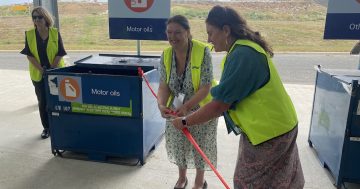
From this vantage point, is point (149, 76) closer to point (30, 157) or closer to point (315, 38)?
point (30, 157)

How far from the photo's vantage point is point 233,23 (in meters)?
1.56

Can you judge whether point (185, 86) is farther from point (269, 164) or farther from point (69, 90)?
point (69, 90)

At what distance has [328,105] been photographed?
315 cm

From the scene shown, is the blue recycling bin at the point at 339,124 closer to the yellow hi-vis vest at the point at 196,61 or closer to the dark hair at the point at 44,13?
the yellow hi-vis vest at the point at 196,61

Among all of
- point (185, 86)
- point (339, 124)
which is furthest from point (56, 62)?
point (339, 124)

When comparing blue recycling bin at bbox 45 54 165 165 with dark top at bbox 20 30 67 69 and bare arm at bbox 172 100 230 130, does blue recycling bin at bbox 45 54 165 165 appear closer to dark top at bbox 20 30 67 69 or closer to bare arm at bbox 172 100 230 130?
dark top at bbox 20 30 67 69

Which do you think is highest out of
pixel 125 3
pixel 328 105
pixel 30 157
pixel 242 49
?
pixel 125 3

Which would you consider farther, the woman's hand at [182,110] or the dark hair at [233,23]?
the woman's hand at [182,110]

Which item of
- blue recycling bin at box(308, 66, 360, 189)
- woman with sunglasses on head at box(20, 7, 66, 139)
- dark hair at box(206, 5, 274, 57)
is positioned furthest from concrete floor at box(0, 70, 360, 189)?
dark hair at box(206, 5, 274, 57)

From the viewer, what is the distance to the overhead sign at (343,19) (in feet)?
11.1

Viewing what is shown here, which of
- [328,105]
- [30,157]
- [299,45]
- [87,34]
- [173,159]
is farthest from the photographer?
[87,34]

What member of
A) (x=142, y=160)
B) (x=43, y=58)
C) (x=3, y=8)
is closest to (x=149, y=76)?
(x=142, y=160)

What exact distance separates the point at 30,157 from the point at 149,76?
153 cm

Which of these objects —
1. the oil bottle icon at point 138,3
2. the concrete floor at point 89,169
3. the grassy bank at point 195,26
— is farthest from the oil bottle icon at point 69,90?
the grassy bank at point 195,26
